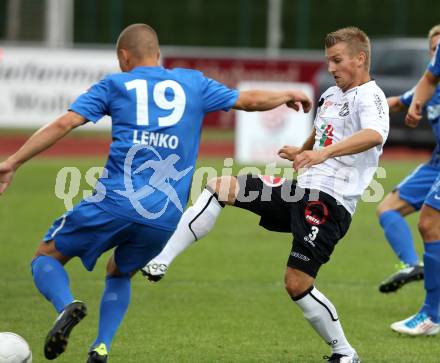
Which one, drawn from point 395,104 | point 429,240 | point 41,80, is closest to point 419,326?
point 429,240

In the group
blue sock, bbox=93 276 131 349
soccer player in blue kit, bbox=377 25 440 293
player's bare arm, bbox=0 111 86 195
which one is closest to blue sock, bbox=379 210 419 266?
soccer player in blue kit, bbox=377 25 440 293

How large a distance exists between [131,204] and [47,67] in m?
15.8

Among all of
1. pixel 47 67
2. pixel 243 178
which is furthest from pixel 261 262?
pixel 47 67

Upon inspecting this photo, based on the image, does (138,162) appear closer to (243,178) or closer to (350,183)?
(243,178)

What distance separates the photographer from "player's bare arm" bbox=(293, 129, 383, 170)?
5.76m

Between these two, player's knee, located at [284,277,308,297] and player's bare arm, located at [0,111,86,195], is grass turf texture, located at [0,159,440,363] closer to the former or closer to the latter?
player's knee, located at [284,277,308,297]

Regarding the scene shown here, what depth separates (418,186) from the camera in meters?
8.55

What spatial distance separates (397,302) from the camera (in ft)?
28.5

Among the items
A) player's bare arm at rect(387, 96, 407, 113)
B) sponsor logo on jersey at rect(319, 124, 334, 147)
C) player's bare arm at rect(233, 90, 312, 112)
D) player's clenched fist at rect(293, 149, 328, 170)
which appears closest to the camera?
player's clenched fist at rect(293, 149, 328, 170)

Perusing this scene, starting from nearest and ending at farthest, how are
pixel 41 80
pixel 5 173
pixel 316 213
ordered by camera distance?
pixel 5 173
pixel 316 213
pixel 41 80

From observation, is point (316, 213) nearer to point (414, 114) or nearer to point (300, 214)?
point (300, 214)

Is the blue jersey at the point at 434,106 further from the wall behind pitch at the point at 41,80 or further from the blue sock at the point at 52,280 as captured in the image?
the wall behind pitch at the point at 41,80

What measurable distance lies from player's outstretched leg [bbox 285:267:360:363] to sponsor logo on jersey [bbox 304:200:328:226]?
0.32 m

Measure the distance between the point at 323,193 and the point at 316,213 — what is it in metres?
0.13
